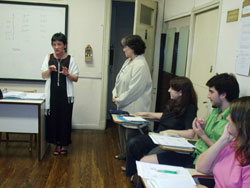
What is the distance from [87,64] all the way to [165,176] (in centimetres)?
324

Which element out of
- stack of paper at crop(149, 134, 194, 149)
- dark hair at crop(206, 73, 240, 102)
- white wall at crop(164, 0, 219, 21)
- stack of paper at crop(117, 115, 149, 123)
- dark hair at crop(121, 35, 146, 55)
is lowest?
stack of paper at crop(149, 134, 194, 149)

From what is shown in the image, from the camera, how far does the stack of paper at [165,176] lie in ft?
4.64

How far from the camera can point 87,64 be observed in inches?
176

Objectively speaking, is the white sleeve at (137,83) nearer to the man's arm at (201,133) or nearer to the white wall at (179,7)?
the white wall at (179,7)

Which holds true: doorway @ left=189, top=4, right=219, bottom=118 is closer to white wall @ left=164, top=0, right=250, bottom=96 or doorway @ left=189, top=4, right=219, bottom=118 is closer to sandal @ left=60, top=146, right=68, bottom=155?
white wall @ left=164, top=0, right=250, bottom=96

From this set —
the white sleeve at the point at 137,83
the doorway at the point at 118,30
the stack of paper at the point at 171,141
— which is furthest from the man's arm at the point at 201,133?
the doorway at the point at 118,30

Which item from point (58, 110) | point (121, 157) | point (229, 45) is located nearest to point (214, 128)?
point (229, 45)

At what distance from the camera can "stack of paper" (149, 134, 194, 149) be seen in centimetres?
193

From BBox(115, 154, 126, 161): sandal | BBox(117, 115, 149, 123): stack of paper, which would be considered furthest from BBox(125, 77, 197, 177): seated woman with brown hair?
BBox(115, 154, 126, 161): sandal

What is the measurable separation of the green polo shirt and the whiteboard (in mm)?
3067

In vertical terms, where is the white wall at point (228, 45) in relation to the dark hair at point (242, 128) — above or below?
above

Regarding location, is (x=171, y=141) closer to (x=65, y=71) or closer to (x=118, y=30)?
(x=65, y=71)

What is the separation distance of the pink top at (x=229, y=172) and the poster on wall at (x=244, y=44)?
688 millimetres

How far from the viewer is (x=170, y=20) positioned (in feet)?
13.2
